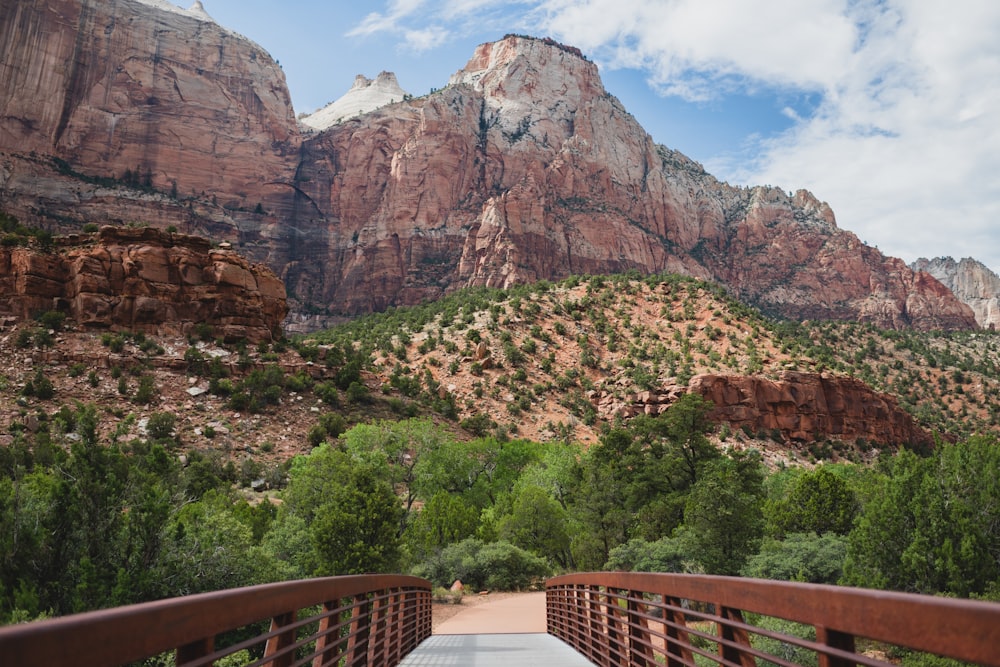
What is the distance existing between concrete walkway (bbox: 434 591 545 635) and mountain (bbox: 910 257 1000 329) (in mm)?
194226

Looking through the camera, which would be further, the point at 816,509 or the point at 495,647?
the point at 816,509

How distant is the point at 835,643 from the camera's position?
2.23m

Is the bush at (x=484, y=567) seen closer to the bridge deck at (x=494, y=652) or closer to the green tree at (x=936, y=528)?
the green tree at (x=936, y=528)

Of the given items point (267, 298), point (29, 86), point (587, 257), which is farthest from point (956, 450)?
point (29, 86)

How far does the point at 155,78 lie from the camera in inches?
4092

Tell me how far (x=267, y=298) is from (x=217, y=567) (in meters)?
46.8

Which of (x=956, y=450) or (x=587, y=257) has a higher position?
(x=587, y=257)

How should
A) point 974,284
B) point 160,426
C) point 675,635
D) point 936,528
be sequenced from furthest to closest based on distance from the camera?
1. point 974,284
2. point 160,426
3. point 936,528
4. point 675,635

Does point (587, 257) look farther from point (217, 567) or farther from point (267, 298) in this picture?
point (217, 567)

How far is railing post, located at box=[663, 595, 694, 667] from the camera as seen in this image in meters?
4.20

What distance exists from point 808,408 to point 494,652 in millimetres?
60083

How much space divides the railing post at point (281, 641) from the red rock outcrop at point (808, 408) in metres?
56.8

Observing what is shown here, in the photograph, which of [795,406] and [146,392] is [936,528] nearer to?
[146,392]

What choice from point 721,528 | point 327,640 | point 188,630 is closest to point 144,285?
point 721,528
